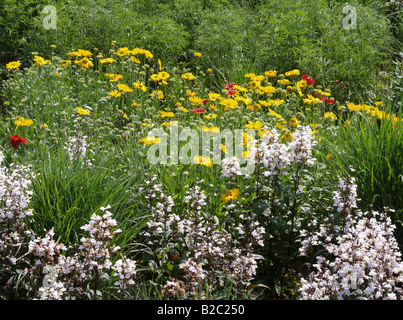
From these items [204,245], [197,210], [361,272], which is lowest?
[361,272]

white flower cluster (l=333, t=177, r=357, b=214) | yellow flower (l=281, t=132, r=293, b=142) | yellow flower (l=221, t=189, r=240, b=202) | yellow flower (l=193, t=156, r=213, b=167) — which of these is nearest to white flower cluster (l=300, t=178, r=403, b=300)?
white flower cluster (l=333, t=177, r=357, b=214)

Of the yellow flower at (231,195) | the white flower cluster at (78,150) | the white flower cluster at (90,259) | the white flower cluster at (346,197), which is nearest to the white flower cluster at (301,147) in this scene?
the white flower cluster at (346,197)

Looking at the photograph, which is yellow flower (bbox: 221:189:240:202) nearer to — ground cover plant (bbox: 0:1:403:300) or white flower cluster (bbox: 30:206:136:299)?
ground cover plant (bbox: 0:1:403:300)

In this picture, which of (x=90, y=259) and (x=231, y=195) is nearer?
(x=90, y=259)

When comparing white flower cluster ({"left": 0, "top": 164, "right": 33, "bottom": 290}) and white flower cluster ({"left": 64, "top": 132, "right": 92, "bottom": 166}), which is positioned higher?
white flower cluster ({"left": 64, "top": 132, "right": 92, "bottom": 166})

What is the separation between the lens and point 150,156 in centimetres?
386

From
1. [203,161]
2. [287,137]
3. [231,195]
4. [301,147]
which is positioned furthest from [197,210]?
[287,137]

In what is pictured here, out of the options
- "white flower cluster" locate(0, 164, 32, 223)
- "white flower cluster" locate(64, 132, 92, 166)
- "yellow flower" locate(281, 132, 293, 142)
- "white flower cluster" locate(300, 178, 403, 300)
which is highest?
"yellow flower" locate(281, 132, 293, 142)

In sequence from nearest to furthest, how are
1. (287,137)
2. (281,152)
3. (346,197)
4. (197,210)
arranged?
(346,197) < (281,152) < (197,210) < (287,137)

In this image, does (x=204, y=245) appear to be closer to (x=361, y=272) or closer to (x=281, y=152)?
(x=281, y=152)

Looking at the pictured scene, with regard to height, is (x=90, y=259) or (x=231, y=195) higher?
(x=231, y=195)

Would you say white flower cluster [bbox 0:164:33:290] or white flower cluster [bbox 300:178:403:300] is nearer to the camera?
white flower cluster [bbox 300:178:403:300]

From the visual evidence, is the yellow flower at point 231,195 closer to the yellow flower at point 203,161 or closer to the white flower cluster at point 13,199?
the yellow flower at point 203,161
